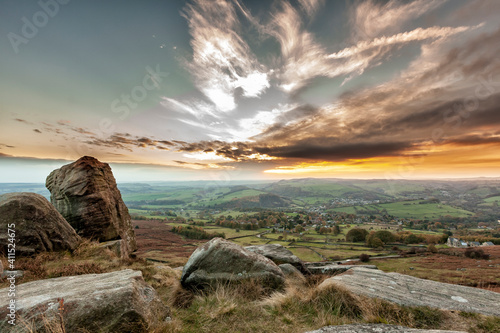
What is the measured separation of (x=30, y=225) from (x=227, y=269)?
1070 centimetres

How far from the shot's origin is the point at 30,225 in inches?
382

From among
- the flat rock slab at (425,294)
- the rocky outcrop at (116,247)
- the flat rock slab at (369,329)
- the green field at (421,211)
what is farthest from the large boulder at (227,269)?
the green field at (421,211)

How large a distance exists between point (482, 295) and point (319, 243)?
69.3 m

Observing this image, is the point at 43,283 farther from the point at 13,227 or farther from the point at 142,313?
the point at 13,227

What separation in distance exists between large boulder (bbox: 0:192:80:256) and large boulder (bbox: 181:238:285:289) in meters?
7.97

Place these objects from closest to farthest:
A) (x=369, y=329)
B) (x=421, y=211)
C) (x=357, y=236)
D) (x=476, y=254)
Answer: (x=369, y=329), (x=476, y=254), (x=357, y=236), (x=421, y=211)

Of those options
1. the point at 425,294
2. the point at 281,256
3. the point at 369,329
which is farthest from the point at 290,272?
the point at 369,329

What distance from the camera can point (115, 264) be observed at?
10.3 metres

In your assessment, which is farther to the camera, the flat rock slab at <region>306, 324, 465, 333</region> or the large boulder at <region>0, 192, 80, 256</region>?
the large boulder at <region>0, 192, 80, 256</region>

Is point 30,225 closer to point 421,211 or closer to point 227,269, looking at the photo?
point 227,269

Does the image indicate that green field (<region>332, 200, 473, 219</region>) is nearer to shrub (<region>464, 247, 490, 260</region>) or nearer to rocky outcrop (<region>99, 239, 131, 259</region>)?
shrub (<region>464, 247, 490, 260</region>)

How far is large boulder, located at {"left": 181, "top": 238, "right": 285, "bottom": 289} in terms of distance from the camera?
28.2ft

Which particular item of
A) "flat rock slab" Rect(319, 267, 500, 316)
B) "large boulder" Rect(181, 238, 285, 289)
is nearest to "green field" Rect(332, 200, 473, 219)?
"flat rock slab" Rect(319, 267, 500, 316)

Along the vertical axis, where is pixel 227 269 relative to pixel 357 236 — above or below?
above
